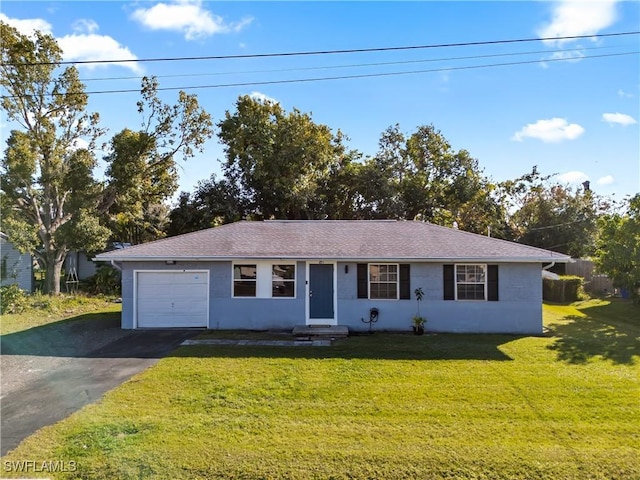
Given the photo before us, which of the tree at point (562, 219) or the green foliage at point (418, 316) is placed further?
the tree at point (562, 219)

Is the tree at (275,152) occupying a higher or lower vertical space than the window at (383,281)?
higher

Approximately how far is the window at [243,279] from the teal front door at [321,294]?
1900 mm

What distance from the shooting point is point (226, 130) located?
27.0 m

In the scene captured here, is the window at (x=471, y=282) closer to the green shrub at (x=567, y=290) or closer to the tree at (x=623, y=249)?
the tree at (x=623, y=249)

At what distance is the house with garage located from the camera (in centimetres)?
1226

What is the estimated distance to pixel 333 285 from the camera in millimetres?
12680

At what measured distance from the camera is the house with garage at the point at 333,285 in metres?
12.3

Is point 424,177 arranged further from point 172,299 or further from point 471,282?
point 172,299

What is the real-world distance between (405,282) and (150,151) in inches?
601

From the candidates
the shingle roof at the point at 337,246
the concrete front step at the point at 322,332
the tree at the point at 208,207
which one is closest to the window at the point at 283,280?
the shingle roof at the point at 337,246

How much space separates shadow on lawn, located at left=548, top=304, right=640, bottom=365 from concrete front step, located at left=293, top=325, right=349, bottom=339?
5.49 meters

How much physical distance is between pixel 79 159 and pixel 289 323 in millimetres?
13699

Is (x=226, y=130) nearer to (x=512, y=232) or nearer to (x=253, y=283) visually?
(x=253, y=283)
